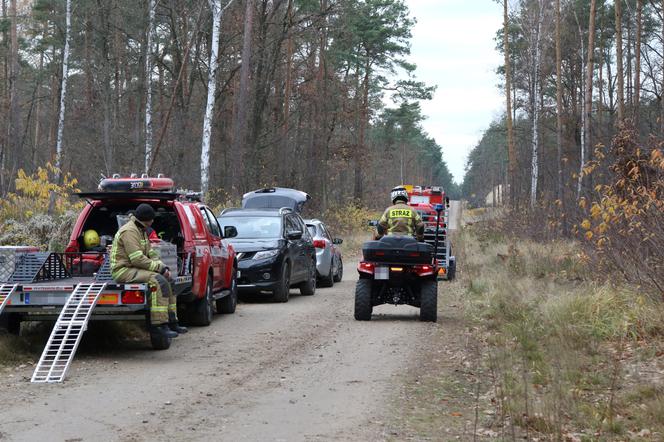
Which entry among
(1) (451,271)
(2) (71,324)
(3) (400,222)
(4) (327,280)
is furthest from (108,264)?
(1) (451,271)

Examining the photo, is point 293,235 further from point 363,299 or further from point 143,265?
point 143,265

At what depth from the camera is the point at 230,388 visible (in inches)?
352

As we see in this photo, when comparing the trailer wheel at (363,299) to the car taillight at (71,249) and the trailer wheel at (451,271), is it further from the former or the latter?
the trailer wheel at (451,271)

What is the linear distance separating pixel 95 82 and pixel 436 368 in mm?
34471

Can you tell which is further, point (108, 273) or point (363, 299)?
point (363, 299)

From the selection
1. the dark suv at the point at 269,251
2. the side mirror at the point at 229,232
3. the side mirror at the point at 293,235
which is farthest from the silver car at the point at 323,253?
the side mirror at the point at 229,232

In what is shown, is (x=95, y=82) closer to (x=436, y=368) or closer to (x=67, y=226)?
(x=67, y=226)

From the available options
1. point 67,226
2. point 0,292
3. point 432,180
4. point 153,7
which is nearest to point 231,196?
point 153,7

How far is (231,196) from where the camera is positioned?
31312 mm

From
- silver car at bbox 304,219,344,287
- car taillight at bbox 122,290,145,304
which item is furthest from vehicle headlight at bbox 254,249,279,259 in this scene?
car taillight at bbox 122,290,145,304

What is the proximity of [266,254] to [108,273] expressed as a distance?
21.6 feet

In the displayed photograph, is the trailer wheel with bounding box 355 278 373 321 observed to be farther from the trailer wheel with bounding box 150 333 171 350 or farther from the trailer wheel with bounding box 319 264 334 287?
the trailer wheel with bounding box 319 264 334 287

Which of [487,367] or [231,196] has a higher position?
[231,196]

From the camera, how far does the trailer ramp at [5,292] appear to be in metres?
10.4
